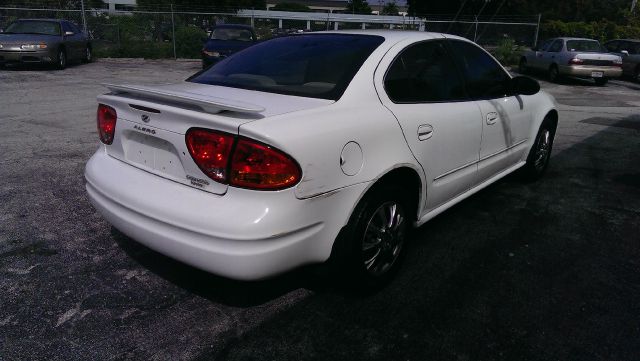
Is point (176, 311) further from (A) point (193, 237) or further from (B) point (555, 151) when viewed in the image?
(B) point (555, 151)

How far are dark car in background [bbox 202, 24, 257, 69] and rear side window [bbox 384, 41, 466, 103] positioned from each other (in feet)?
36.8

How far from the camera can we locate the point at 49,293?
9.31ft

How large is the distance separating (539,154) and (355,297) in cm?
325

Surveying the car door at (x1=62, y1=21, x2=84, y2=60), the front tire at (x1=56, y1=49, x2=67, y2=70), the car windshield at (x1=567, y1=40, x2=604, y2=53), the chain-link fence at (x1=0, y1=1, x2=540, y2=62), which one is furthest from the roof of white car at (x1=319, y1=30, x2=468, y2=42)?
the chain-link fence at (x1=0, y1=1, x2=540, y2=62)

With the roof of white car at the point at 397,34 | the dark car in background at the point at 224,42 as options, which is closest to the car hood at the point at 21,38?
the dark car in background at the point at 224,42

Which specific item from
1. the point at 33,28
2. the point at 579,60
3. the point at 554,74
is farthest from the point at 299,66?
the point at 554,74

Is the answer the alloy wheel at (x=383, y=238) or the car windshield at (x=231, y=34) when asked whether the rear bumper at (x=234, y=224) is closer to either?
the alloy wheel at (x=383, y=238)

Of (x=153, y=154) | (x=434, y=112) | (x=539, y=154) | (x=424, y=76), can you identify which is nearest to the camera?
(x=153, y=154)

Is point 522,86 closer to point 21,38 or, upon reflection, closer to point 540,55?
point 21,38

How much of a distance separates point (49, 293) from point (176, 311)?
79 cm

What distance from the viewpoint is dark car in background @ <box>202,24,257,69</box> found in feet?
46.9

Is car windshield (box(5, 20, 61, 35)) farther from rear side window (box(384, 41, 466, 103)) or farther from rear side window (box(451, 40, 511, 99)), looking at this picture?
rear side window (box(384, 41, 466, 103))

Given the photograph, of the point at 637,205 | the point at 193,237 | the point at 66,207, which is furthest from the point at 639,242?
the point at 66,207

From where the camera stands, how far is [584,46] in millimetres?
15852
